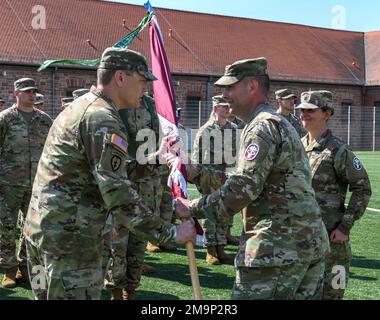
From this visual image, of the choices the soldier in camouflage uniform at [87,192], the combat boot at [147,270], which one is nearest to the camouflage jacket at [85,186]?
the soldier in camouflage uniform at [87,192]

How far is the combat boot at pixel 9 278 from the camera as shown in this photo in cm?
700

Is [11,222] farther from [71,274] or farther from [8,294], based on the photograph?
[71,274]

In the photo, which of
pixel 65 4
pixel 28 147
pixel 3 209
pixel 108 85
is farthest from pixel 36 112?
pixel 65 4

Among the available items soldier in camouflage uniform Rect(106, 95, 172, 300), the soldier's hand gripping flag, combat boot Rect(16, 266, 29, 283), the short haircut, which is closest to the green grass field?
combat boot Rect(16, 266, 29, 283)

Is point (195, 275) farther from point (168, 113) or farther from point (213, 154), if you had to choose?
point (213, 154)

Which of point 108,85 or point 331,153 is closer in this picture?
point 108,85

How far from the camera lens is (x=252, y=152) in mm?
3633

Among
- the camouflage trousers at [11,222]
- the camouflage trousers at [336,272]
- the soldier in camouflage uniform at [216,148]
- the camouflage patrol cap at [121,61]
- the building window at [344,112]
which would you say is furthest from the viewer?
the building window at [344,112]

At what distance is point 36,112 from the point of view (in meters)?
7.75

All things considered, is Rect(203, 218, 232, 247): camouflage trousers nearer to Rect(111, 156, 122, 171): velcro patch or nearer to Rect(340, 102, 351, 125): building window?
Rect(111, 156, 122, 171): velcro patch

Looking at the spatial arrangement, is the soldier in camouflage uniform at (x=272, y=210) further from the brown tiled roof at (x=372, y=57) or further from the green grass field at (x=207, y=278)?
the brown tiled roof at (x=372, y=57)

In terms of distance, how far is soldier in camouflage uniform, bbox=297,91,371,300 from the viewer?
5.11 meters

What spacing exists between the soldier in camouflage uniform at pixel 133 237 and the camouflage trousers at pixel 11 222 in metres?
1.50
